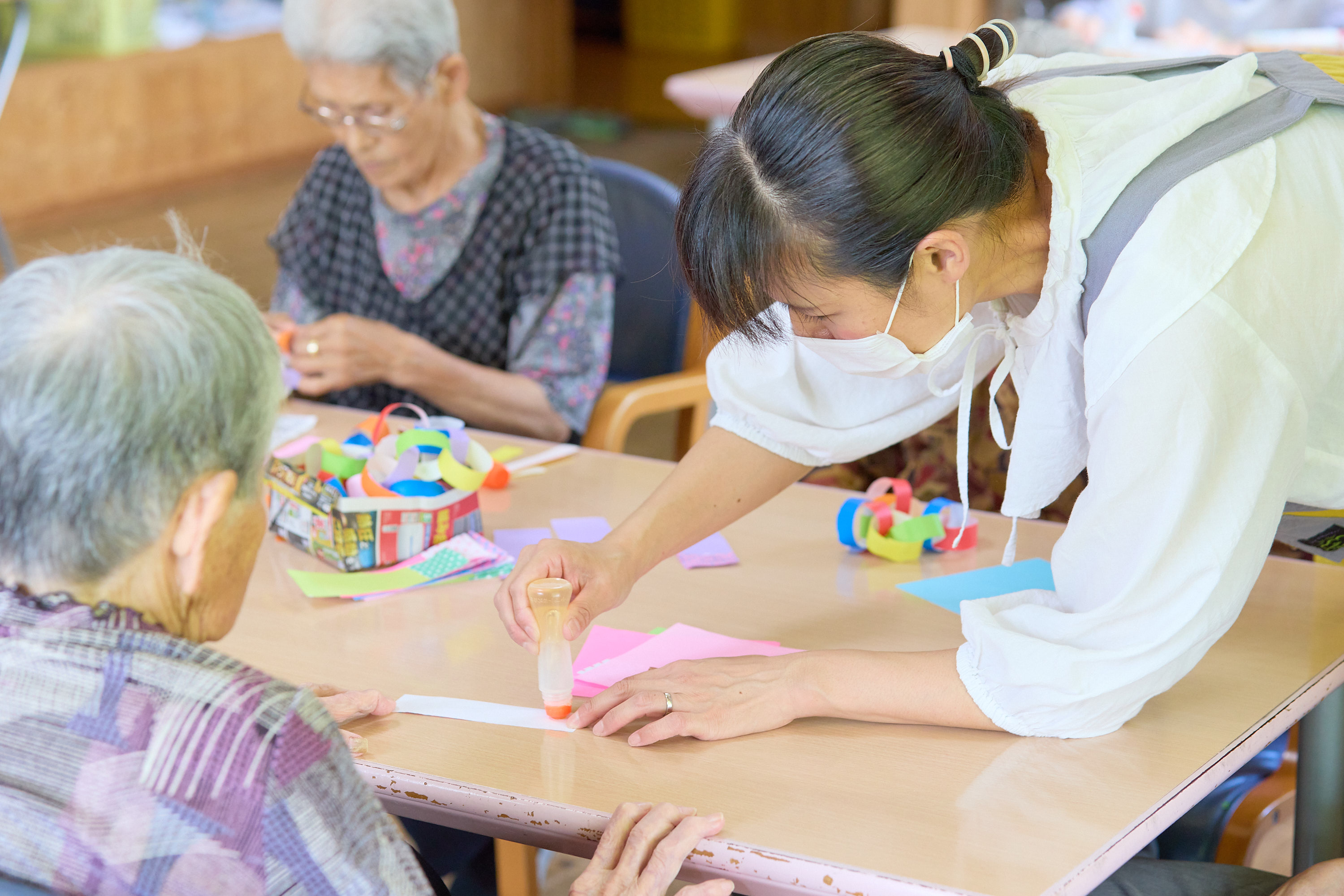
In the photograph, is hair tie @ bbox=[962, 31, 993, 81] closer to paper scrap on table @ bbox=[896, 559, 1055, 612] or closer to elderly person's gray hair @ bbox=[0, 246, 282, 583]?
paper scrap on table @ bbox=[896, 559, 1055, 612]

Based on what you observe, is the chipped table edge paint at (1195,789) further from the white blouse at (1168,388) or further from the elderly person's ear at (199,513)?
the elderly person's ear at (199,513)

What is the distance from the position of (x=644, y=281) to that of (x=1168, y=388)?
1.59 meters

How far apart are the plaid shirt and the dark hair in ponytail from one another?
609 mm

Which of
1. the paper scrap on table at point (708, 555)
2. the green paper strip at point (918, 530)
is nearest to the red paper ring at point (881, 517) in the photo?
the green paper strip at point (918, 530)

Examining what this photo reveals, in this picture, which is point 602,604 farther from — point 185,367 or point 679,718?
point 185,367

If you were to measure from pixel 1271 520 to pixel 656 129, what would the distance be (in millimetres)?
7560

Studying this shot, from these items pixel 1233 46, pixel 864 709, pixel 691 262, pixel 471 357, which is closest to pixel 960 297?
pixel 691 262

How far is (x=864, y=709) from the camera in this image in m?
1.38

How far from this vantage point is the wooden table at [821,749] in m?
1.21

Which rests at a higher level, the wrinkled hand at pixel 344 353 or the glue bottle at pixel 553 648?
the glue bottle at pixel 553 648

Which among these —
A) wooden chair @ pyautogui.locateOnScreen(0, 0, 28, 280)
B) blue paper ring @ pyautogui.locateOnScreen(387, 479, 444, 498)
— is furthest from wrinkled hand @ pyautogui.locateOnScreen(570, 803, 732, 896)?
wooden chair @ pyautogui.locateOnScreen(0, 0, 28, 280)

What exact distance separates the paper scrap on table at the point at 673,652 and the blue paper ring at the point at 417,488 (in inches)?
16.0

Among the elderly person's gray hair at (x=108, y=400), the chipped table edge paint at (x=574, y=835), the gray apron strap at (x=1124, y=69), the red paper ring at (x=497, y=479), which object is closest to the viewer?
the elderly person's gray hair at (x=108, y=400)

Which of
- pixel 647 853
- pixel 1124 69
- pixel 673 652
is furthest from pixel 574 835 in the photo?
pixel 1124 69
